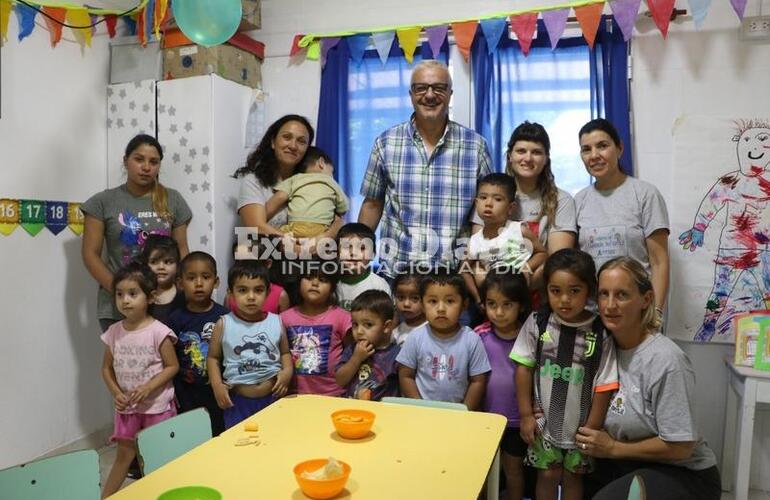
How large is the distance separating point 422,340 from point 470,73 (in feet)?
5.57

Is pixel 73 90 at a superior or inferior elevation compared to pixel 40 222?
superior

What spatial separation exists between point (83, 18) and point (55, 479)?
2627 mm

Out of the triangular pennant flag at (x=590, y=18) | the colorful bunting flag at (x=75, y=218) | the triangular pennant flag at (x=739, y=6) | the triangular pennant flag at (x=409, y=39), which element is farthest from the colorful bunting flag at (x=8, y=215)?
the triangular pennant flag at (x=739, y=6)

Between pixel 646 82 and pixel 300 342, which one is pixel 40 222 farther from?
pixel 646 82

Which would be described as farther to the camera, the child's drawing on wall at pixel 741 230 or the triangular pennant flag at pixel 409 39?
the triangular pennant flag at pixel 409 39

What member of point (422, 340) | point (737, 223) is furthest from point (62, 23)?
point (737, 223)

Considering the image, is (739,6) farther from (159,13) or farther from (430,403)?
(159,13)

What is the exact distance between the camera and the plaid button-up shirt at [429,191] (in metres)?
2.63

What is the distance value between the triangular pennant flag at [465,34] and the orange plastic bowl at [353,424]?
88.4 inches

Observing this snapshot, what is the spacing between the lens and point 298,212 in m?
2.86

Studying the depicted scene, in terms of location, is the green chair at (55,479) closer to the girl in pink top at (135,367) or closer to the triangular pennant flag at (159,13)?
the girl in pink top at (135,367)

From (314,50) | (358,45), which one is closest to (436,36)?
(358,45)

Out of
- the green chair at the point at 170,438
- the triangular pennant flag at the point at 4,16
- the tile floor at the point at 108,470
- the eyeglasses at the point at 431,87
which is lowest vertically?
the tile floor at the point at 108,470

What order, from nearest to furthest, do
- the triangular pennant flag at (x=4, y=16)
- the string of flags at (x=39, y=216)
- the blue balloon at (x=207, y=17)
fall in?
the blue balloon at (x=207, y=17)
the triangular pennant flag at (x=4, y=16)
the string of flags at (x=39, y=216)
